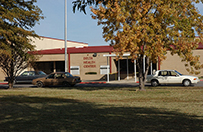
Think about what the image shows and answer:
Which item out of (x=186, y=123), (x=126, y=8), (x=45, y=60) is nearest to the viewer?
(x=186, y=123)

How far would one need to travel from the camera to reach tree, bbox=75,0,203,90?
17.2 meters

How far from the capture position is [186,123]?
7.68m

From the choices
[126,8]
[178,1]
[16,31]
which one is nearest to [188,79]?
[178,1]

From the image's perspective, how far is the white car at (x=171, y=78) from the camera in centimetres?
2327

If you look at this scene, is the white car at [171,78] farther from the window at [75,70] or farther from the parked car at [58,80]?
the window at [75,70]

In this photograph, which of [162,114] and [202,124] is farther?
[162,114]

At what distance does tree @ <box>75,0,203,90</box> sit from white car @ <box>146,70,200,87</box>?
4616 millimetres

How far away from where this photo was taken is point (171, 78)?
23.7m

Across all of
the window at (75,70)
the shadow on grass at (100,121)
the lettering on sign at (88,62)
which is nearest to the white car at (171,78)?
the shadow on grass at (100,121)

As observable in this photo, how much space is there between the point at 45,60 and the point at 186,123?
35302mm

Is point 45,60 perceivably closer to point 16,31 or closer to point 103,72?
point 103,72

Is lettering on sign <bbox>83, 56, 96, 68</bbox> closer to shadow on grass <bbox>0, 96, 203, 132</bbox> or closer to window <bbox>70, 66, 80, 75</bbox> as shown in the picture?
window <bbox>70, 66, 80, 75</bbox>

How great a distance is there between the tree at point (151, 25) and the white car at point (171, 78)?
4.62 m

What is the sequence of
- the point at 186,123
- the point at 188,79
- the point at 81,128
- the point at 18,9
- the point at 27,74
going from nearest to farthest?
the point at 81,128 < the point at 186,123 < the point at 18,9 < the point at 188,79 < the point at 27,74
